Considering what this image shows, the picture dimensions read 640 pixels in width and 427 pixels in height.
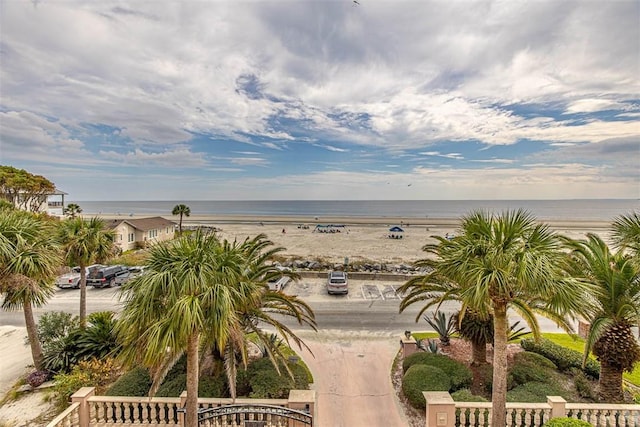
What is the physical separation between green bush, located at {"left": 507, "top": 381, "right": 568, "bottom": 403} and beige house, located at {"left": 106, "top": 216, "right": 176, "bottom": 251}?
108ft

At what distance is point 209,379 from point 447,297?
7296 millimetres

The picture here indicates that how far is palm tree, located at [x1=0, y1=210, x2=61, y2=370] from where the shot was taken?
9812 mm

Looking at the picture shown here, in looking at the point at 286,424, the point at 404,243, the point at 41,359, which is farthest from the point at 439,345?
the point at 404,243

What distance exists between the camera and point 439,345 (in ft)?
43.7

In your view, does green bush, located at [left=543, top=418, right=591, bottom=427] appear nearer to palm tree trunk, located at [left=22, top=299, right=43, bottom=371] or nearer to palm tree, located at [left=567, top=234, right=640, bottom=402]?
palm tree, located at [left=567, top=234, right=640, bottom=402]

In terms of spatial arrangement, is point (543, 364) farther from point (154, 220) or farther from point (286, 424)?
point (154, 220)

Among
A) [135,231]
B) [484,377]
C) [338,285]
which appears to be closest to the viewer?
[484,377]

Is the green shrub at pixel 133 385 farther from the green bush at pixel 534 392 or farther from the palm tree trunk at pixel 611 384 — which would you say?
the palm tree trunk at pixel 611 384

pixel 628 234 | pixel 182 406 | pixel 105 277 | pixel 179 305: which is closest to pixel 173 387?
pixel 182 406

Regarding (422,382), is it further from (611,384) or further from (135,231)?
(135,231)

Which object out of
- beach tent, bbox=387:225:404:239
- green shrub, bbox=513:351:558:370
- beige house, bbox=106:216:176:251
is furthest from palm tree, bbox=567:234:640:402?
beach tent, bbox=387:225:404:239

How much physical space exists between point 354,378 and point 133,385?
6.78m

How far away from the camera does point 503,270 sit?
21.9 ft

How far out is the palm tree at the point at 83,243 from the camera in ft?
42.6
